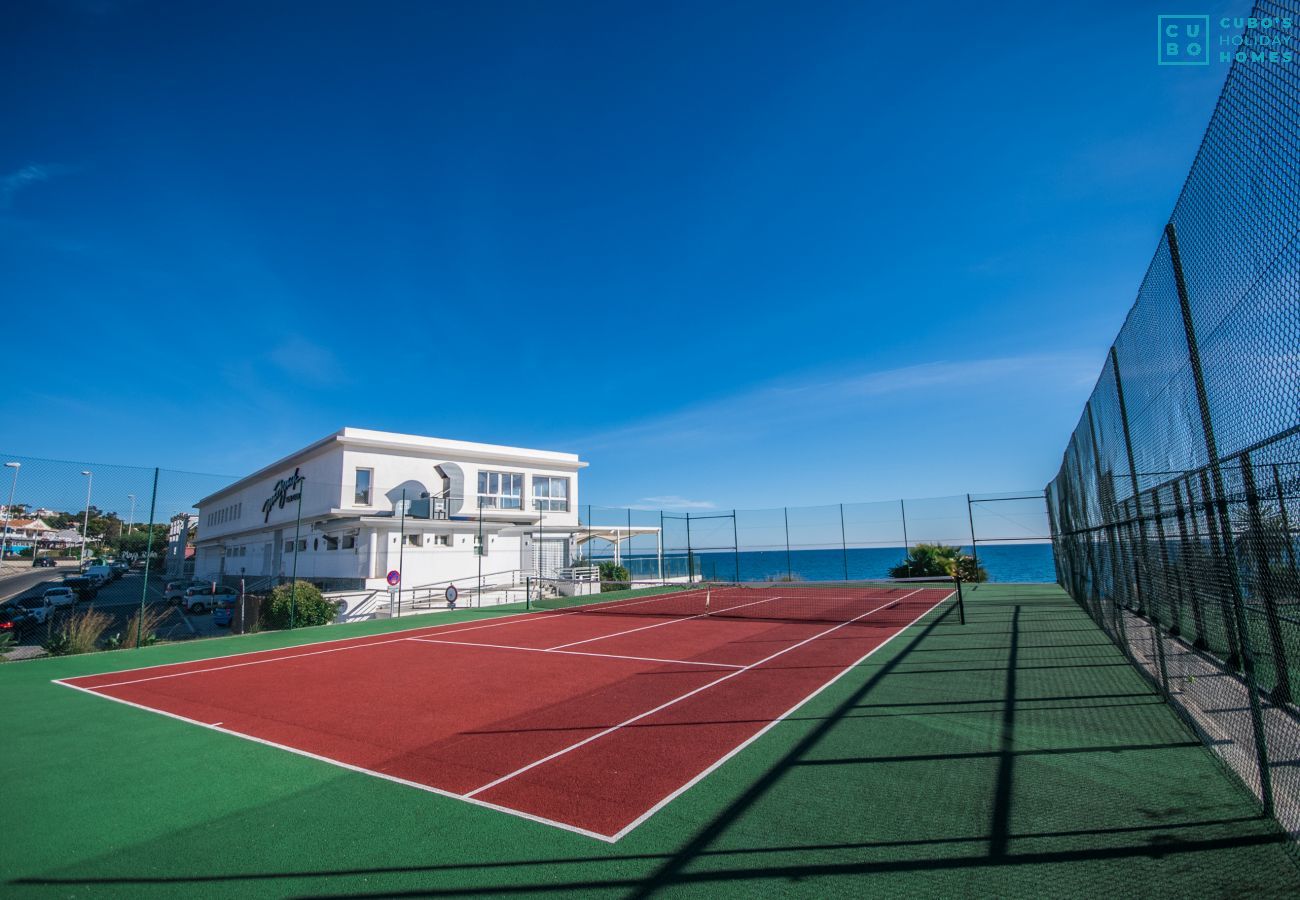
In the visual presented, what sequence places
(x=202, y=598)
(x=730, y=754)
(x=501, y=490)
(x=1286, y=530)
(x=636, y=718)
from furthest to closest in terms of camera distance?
(x=501, y=490), (x=202, y=598), (x=636, y=718), (x=730, y=754), (x=1286, y=530)

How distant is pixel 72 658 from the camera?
11898 mm

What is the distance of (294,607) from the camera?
57.0 feet

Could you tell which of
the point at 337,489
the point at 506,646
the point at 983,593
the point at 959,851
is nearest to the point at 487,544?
the point at 337,489

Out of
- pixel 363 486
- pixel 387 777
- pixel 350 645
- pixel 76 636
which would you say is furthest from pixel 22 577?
pixel 363 486

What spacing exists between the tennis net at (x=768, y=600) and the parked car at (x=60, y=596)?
477 inches

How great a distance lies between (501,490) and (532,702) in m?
29.5

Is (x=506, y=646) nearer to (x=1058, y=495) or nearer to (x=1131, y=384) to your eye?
(x=1131, y=384)

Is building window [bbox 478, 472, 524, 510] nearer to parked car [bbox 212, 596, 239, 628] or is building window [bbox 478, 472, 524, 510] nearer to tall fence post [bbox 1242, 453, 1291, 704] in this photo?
parked car [bbox 212, 596, 239, 628]

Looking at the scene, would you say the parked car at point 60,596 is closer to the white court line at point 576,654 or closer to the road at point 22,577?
the road at point 22,577

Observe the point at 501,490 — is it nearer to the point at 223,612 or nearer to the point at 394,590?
the point at 394,590

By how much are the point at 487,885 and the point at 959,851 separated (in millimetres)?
2843

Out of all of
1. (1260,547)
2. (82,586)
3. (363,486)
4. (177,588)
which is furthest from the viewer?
(363,486)

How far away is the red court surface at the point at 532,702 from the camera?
17.2ft

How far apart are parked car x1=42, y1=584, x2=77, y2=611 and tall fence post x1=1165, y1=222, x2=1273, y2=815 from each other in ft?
64.4
